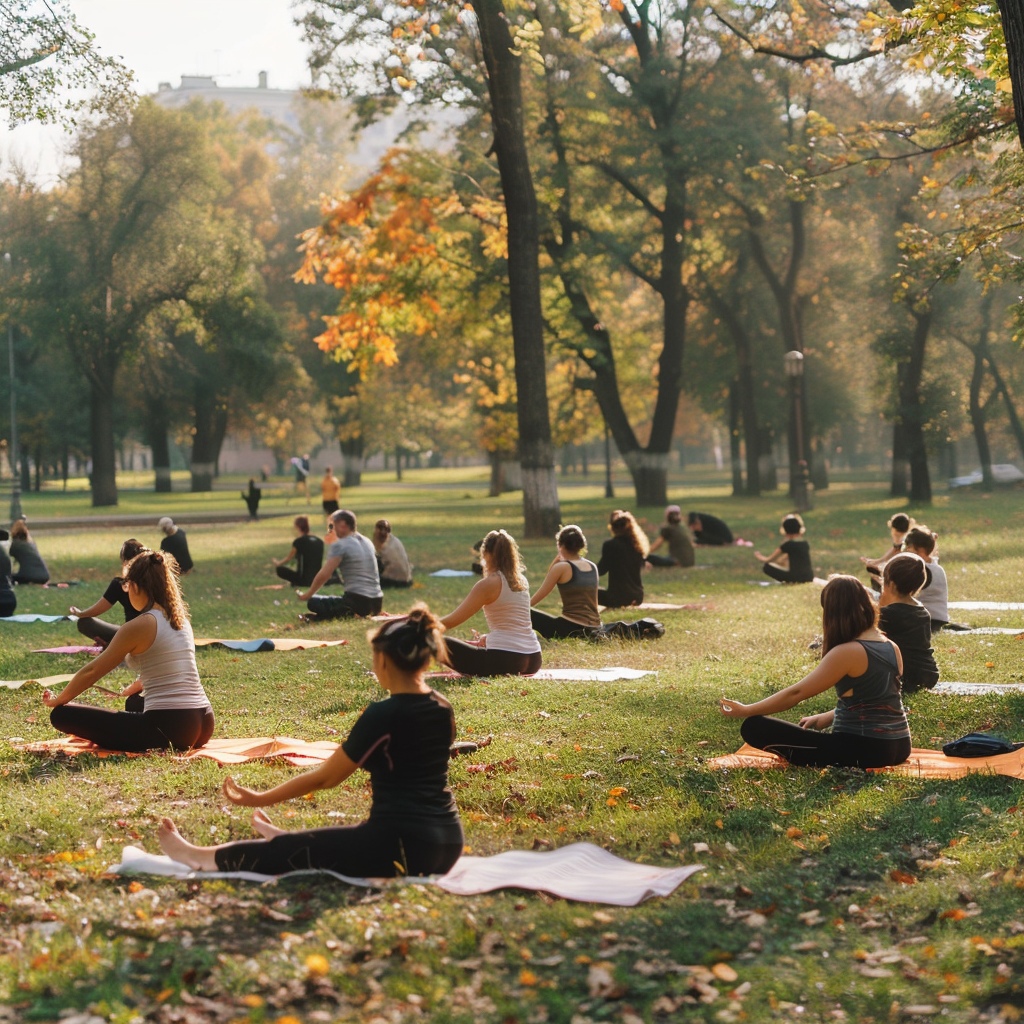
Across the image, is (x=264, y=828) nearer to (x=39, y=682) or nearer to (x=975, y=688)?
(x=39, y=682)

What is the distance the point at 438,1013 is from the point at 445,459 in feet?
427

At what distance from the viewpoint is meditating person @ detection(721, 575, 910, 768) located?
762cm

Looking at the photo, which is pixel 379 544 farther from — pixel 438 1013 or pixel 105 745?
pixel 438 1013

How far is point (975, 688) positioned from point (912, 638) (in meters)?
1.00

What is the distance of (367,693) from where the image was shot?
11.0 metres

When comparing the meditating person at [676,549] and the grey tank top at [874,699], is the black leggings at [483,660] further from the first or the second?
the meditating person at [676,549]

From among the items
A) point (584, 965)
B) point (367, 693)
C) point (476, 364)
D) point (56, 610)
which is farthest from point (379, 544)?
point (476, 364)

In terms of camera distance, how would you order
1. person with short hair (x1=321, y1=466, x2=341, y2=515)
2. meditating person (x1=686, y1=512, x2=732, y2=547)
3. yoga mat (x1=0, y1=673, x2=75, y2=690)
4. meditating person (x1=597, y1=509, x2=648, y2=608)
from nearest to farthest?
yoga mat (x1=0, y1=673, x2=75, y2=690) → meditating person (x1=597, y1=509, x2=648, y2=608) → meditating person (x1=686, y1=512, x2=732, y2=547) → person with short hair (x1=321, y1=466, x2=341, y2=515)

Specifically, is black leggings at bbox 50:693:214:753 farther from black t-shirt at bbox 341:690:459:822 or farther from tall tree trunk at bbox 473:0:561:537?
tall tree trunk at bbox 473:0:561:537

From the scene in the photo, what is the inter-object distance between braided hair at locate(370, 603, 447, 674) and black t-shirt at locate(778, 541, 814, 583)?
14446 mm

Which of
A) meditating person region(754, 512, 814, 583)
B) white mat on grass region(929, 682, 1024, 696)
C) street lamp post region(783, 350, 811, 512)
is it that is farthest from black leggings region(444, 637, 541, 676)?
street lamp post region(783, 350, 811, 512)

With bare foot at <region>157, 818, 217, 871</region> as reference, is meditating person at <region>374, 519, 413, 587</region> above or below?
above

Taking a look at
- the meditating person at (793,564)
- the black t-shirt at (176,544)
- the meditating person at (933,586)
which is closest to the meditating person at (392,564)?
the black t-shirt at (176,544)

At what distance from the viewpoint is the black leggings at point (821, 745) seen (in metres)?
7.90
